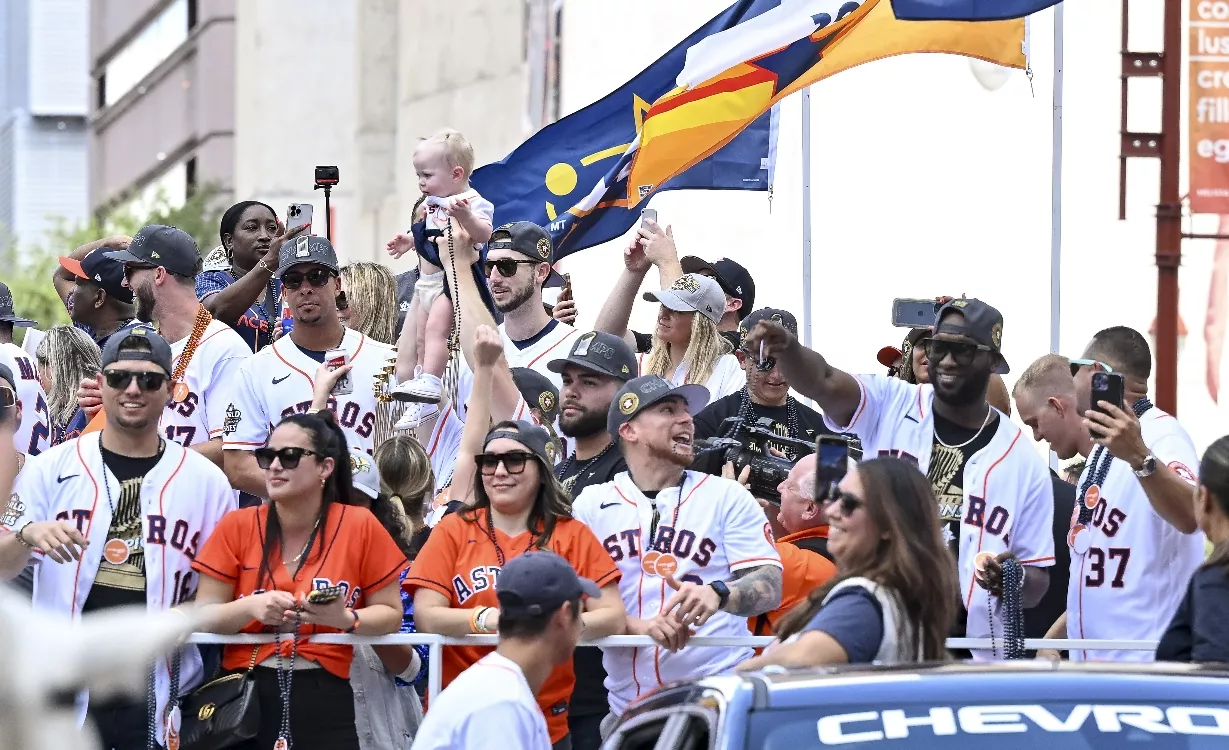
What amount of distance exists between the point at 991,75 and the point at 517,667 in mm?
11736

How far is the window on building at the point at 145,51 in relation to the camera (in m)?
59.8

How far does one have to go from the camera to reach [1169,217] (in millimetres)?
15859

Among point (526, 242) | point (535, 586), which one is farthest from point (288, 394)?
point (535, 586)

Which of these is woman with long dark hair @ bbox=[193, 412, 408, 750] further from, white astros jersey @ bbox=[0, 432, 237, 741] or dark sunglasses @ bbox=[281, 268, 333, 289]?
dark sunglasses @ bbox=[281, 268, 333, 289]

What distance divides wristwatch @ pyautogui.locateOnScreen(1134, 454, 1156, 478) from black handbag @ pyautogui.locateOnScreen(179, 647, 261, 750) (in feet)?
11.0

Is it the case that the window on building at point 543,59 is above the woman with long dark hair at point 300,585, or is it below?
above

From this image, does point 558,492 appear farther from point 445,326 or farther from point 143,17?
point 143,17

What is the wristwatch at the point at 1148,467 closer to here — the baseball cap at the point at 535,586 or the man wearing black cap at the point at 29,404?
the baseball cap at the point at 535,586

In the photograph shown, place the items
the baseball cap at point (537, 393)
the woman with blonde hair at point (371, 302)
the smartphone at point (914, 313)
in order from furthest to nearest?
the woman with blonde hair at point (371, 302) < the baseball cap at point (537, 393) < the smartphone at point (914, 313)

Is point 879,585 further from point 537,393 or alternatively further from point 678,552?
point 537,393

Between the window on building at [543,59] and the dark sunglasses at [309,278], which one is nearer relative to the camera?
the dark sunglasses at [309,278]

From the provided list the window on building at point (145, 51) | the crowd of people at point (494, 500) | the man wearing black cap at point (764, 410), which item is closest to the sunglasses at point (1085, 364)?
the crowd of people at point (494, 500)

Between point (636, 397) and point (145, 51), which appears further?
point (145, 51)

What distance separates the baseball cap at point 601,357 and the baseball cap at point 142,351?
5.58 ft
